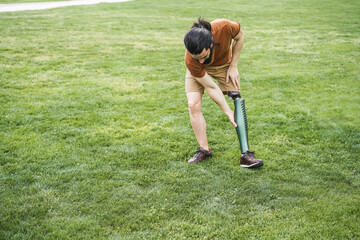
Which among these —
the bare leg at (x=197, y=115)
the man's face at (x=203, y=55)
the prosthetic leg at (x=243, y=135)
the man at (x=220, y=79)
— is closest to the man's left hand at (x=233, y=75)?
the man at (x=220, y=79)

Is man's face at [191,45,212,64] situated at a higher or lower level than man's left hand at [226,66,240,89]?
higher

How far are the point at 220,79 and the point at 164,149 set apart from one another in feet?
3.73

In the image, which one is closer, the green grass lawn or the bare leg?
the green grass lawn

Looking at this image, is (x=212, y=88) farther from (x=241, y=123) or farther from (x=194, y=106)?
(x=241, y=123)

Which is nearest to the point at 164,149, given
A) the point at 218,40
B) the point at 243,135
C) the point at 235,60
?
the point at 243,135

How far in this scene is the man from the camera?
3506 millimetres

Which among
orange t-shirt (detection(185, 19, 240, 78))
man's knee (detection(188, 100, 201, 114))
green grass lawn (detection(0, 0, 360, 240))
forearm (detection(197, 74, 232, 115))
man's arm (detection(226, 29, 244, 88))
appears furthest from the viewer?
man's knee (detection(188, 100, 201, 114))

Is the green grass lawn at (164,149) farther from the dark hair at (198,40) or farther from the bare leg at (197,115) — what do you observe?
the dark hair at (198,40)

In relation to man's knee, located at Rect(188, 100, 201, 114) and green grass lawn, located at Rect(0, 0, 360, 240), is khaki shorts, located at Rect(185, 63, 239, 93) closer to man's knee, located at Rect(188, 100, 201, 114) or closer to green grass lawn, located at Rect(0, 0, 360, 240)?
man's knee, located at Rect(188, 100, 201, 114)

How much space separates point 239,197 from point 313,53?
24.0 ft

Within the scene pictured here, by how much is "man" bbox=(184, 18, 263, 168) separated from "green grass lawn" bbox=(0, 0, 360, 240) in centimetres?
24

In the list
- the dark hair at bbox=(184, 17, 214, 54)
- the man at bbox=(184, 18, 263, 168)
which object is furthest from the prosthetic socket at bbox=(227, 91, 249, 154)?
the dark hair at bbox=(184, 17, 214, 54)

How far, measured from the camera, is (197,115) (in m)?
3.97

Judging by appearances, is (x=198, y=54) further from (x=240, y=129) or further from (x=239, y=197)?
(x=239, y=197)
